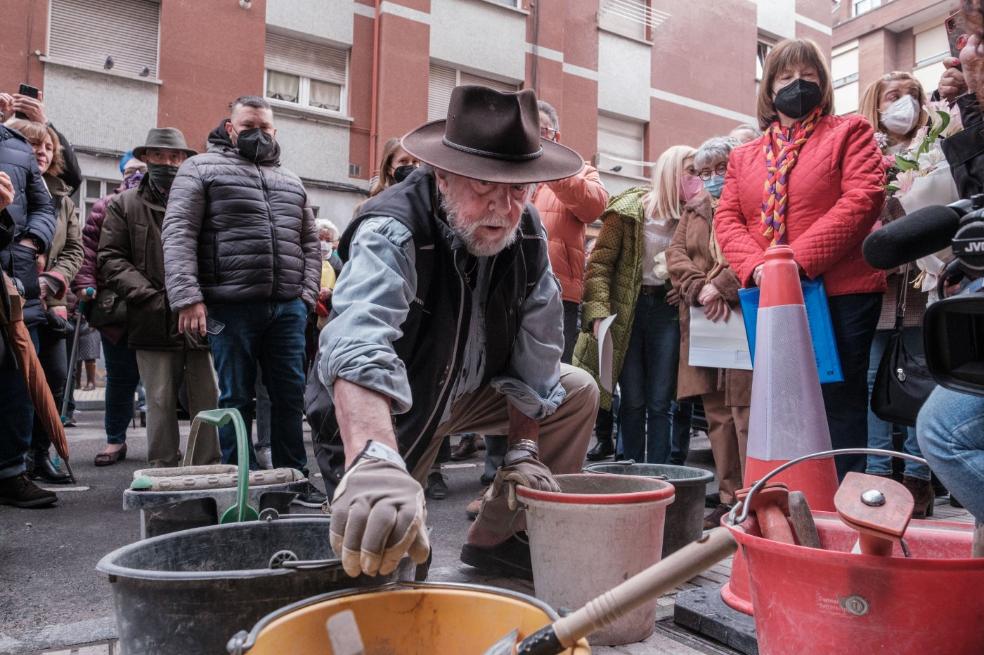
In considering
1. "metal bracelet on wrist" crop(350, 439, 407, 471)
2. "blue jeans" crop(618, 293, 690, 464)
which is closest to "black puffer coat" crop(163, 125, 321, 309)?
"blue jeans" crop(618, 293, 690, 464)

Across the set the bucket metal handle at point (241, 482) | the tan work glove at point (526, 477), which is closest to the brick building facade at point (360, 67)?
the tan work glove at point (526, 477)

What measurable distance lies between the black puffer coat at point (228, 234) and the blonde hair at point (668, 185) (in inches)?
A: 75.0

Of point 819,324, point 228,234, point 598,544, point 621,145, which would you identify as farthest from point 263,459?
point 621,145

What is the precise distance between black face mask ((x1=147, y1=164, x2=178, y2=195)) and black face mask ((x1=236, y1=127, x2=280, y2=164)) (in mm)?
684

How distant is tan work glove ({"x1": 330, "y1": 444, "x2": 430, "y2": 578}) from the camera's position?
130 cm

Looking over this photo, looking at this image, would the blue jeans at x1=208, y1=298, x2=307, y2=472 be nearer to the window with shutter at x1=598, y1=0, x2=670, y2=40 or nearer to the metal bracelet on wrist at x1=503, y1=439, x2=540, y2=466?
the metal bracelet on wrist at x1=503, y1=439, x2=540, y2=466

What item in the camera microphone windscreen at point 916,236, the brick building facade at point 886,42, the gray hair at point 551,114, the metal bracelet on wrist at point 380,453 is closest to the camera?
the camera microphone windscreen at point 916,236

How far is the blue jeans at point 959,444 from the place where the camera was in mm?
1250

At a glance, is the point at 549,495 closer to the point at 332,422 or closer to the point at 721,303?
the point at 332,422

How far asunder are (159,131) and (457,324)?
290cm

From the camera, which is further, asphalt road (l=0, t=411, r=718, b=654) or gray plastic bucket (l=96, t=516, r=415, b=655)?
asphalt road (l=0, t=411, r=718, b=654)

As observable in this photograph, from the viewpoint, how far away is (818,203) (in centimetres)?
294

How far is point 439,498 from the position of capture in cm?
398

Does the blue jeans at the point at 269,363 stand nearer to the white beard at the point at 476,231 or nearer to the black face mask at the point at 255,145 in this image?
the black face mask at the point at 255,145
